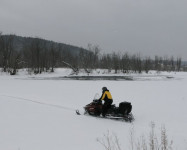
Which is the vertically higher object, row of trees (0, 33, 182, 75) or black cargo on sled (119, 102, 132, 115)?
row of trees (0, 33, 182, 75)

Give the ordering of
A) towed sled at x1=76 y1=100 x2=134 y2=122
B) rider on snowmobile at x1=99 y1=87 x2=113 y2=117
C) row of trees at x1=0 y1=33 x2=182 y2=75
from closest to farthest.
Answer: towed sled at x1=76 y1=100 x2=134 y2=122 < rider on snowmobile at x1=99 y1=87 x2=113 y2=117 < row of trees at x1=0 y1=33 x2=182 y2=75

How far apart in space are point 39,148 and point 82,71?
50038 mm

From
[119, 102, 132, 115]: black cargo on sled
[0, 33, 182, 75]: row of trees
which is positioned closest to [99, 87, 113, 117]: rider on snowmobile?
[119, 102, 132, 115]: black cargo on sled

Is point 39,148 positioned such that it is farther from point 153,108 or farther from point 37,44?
point 37,44

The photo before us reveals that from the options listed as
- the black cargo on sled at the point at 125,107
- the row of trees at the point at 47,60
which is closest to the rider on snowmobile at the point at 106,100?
the black cargo on sled at the point at 125,107

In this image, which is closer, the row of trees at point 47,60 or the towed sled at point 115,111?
the towed sled at point 115,111

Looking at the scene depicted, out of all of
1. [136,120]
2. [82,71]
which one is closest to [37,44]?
[82,71]

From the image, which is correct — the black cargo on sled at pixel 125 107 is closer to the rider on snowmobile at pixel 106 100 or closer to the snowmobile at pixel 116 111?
the snowmobile at pixel 116 111

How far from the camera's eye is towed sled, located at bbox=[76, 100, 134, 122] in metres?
8.23

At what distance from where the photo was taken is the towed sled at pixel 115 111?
27.0 feet

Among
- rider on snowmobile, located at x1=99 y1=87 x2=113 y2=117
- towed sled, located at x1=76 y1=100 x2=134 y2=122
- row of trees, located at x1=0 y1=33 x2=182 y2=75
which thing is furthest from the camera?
row of trees, located at x1=0 y1=33 x2=182 y2=75

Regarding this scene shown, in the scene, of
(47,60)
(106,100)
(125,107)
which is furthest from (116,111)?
(47,60)

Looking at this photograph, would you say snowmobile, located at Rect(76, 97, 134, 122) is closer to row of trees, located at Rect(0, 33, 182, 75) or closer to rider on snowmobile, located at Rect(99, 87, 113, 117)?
rider on snowmobile, located at Rect(99, 87, 113, 117)

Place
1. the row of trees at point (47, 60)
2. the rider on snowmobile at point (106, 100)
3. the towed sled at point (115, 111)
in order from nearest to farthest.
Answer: the towed sled at point (115, 111) → the rider on snowmobile at point (106, 100) → the row of trees at point (47, 60)
